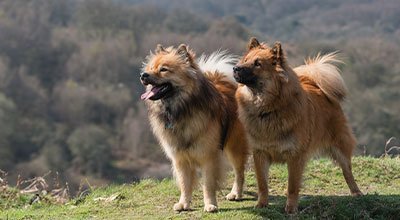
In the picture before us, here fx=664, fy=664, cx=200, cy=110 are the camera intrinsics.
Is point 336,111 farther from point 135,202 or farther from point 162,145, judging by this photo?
point 135,202

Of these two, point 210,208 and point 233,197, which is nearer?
point 210,208

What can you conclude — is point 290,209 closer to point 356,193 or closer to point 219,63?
point 356,193

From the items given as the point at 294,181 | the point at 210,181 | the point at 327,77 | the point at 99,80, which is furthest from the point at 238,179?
the point at 99,80

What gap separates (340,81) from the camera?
Result: 8.58m

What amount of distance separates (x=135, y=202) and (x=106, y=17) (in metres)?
79.1

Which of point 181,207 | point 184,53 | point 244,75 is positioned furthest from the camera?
point 184,53

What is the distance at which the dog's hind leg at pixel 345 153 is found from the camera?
8586 mm

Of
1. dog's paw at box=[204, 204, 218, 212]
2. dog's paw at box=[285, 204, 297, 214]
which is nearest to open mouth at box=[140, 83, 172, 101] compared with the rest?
dog's paw at box=[204, 204, 218, 212]

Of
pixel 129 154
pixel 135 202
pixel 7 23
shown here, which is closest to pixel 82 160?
pixel 129 154

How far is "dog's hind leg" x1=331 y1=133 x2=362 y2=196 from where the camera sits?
8.59 meters

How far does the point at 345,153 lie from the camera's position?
865cm

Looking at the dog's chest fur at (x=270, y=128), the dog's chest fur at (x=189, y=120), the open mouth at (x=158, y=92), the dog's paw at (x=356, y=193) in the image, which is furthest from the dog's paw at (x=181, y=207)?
the dog's paw at (x=356, y=193)

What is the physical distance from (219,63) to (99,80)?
6418 centimetres

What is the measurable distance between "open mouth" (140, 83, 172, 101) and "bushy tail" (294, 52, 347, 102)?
1946mm
